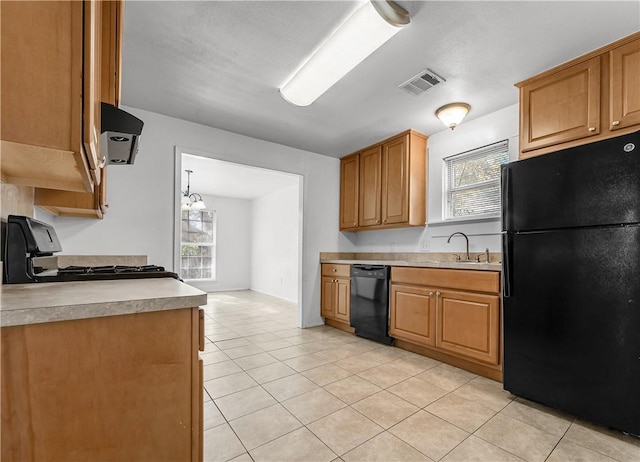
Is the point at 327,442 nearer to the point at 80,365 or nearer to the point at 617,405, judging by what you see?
the point at 80,365

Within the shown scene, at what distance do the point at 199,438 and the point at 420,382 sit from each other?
196 centimetres

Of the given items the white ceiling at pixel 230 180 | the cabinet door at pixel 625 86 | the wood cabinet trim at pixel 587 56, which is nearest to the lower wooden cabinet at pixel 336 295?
the white ceiling at pixel 230 180

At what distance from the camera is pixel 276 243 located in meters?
7.08

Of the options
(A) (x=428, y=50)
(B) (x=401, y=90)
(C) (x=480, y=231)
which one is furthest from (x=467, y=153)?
(A) (x=428, y=50)

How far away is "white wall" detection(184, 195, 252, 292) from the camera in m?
7.70

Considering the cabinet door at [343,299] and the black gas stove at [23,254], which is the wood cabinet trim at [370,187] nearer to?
the cabinet door at [343,299]

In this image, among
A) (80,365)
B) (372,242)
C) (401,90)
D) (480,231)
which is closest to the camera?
(80,365)

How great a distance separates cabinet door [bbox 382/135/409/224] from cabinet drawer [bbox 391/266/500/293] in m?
0.70

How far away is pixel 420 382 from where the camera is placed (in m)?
2.44

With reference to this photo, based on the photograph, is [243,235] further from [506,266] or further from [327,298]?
[506,266]

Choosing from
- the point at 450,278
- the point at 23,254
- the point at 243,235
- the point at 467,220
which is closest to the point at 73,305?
the point at 23,254

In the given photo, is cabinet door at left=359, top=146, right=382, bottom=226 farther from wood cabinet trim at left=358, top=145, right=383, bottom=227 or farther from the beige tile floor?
the beige tile floor

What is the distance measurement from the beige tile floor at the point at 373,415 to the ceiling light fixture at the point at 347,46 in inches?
92.6

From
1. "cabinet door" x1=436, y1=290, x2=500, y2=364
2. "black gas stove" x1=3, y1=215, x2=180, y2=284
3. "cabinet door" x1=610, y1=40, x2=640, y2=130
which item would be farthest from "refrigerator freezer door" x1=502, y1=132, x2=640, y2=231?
"black gas stove" x1=3, y1=215, x2=180, y2=284
